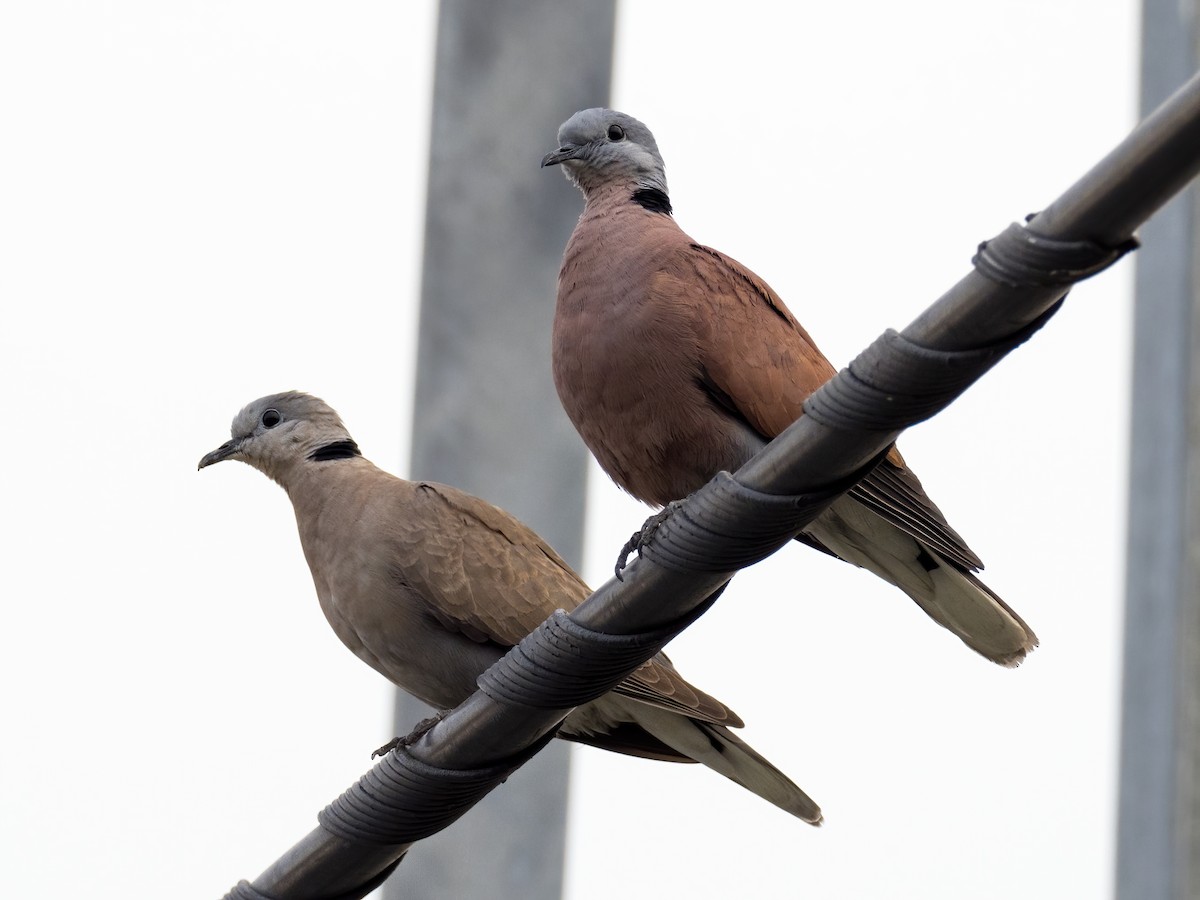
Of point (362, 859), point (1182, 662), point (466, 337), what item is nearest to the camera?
point (362, 859)

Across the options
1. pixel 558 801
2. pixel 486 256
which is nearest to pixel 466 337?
pixel 486 256

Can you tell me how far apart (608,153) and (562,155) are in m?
0.12

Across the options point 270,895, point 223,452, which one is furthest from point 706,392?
point 223,452

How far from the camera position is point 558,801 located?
5695 millimetres

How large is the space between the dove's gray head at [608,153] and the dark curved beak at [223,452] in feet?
3.52

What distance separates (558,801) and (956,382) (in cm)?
379

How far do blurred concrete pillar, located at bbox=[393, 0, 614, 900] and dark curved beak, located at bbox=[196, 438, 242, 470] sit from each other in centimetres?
81

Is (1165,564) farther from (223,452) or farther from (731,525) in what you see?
(731,525)

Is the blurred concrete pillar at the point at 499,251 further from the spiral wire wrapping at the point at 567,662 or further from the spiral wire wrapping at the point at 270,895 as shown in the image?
the spiral wire wrapping at the point at 567,662

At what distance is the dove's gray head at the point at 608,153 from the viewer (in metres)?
4.30

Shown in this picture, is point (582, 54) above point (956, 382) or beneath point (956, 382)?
above

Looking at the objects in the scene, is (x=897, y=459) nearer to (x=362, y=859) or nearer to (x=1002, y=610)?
(x=1002, y=610)

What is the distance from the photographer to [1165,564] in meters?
8.12

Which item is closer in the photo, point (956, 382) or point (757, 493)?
point (956, 382)
